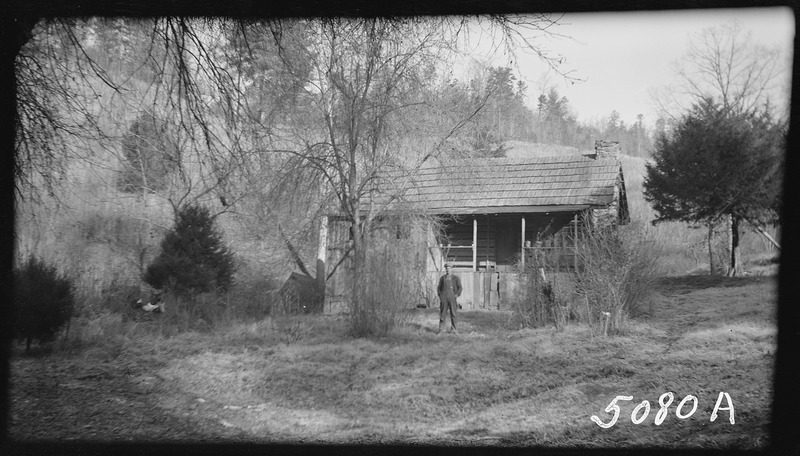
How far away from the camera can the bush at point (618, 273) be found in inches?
380

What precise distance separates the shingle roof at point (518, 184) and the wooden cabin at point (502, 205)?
0.07ft

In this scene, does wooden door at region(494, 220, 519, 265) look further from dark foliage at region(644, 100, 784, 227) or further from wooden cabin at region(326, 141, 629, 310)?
dark foliage at region(644, 100, 784, 227)

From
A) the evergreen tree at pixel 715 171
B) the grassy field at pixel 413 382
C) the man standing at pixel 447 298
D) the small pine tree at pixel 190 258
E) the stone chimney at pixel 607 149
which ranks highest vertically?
the stone chimney at pixel 607 149

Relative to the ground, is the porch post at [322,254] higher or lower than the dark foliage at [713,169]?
lower

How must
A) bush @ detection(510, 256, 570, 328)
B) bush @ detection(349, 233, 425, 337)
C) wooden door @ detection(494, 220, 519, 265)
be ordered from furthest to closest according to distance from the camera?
wooden door @ detection(494, 220, 519, 265), bush @ detection(510, 256, 570, 328), bush @ detection(349, 233, 425, 337)

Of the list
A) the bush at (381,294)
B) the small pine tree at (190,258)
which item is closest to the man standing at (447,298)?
the bush at (381,294)

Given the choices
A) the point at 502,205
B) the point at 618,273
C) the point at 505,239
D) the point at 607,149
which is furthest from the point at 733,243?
the point at 505,239

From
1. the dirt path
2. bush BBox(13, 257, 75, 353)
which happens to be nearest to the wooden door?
the dirt path

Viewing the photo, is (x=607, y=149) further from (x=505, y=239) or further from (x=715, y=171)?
(x=715, y=171)

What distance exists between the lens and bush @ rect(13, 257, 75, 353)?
17.1ft

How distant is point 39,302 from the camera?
5484mm

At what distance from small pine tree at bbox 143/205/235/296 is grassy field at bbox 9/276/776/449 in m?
0.73

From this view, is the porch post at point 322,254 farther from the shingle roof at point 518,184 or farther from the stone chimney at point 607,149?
the stone chimney at point 607,149

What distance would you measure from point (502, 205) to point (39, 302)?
13.2 metres
